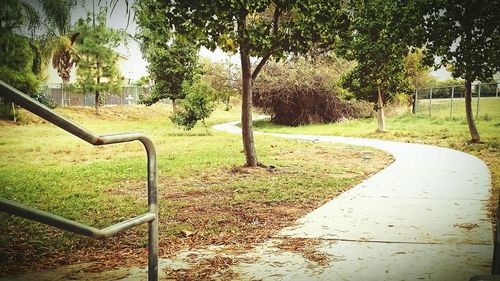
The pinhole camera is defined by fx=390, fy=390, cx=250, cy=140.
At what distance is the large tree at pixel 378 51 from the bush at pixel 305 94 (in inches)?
241

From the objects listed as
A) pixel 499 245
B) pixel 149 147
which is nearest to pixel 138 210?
pixel 149 147

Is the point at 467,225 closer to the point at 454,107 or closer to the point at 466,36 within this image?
the point at 466,36

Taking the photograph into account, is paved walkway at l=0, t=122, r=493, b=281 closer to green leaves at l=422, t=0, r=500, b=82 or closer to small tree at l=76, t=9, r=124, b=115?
green leaves at l=422, t=0, r=500, b=82

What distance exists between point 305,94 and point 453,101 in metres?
9.24

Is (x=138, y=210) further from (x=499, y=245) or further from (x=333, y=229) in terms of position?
(x=499, y=245)

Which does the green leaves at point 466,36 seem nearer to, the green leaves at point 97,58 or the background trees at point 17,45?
the background trees at point 17,45

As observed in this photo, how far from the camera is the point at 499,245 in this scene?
207cm

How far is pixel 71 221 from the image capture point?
1924 mm

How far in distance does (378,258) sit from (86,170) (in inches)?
299

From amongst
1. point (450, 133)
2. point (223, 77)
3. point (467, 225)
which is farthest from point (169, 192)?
point (223, 77)

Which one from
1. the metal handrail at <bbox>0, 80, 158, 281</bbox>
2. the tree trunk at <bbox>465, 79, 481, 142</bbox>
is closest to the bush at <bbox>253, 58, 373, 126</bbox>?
the tree trunk at <bbox>465, 79, 481, 142</bbox>

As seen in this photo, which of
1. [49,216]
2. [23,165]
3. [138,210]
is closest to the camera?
[49,216]

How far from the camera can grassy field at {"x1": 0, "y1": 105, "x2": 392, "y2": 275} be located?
4.02 m

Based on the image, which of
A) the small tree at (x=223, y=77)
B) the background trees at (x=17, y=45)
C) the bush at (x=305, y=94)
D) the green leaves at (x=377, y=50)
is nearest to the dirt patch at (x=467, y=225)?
the background trees at (x=17, y=45)
